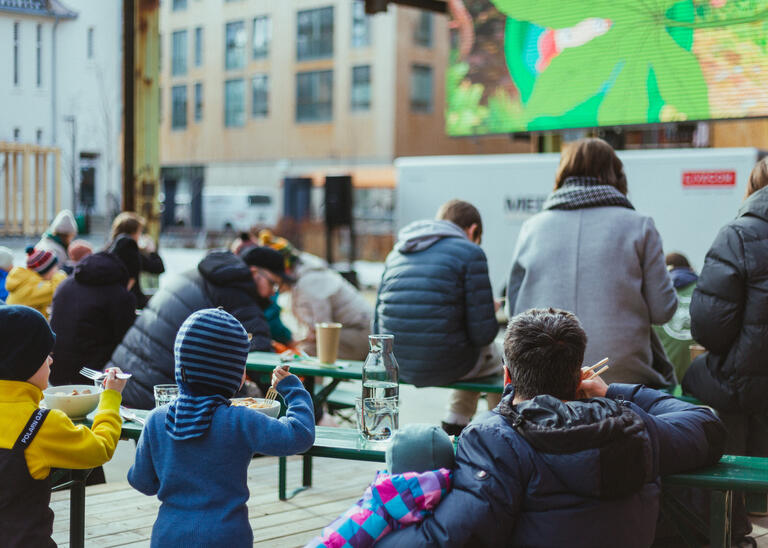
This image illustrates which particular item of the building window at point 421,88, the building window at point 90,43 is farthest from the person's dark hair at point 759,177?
the building window at point 421,88

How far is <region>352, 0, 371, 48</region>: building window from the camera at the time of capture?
3306 centimetres

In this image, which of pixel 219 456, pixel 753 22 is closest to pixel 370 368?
pixel 219 456

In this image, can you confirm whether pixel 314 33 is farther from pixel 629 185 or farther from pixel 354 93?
pixel 629 185

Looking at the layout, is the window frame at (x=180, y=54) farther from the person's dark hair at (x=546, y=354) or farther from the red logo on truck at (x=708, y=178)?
the person's dark hair at (x=546, y=354)

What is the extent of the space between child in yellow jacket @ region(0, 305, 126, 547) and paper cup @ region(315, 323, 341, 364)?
1718mm

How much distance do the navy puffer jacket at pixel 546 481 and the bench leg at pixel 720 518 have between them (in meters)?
0.51

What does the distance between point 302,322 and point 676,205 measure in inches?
252

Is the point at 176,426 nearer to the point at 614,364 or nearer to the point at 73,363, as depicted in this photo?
the point at 614,364

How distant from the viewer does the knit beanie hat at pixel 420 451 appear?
2172 mm

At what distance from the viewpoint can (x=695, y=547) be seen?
2.74 meters

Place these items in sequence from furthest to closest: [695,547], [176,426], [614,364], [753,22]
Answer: [753,22] < [614,364] < [695,547] < [176,426]

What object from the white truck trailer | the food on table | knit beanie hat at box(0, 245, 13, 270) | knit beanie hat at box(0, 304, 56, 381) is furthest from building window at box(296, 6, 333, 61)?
knit beanie hat at box(0, 304, 56, 381)

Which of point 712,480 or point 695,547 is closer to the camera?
point 712,480

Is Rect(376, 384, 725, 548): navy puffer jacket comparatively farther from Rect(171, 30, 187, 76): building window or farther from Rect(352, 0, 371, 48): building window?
Rect(171, 30, 187, 76): building window
